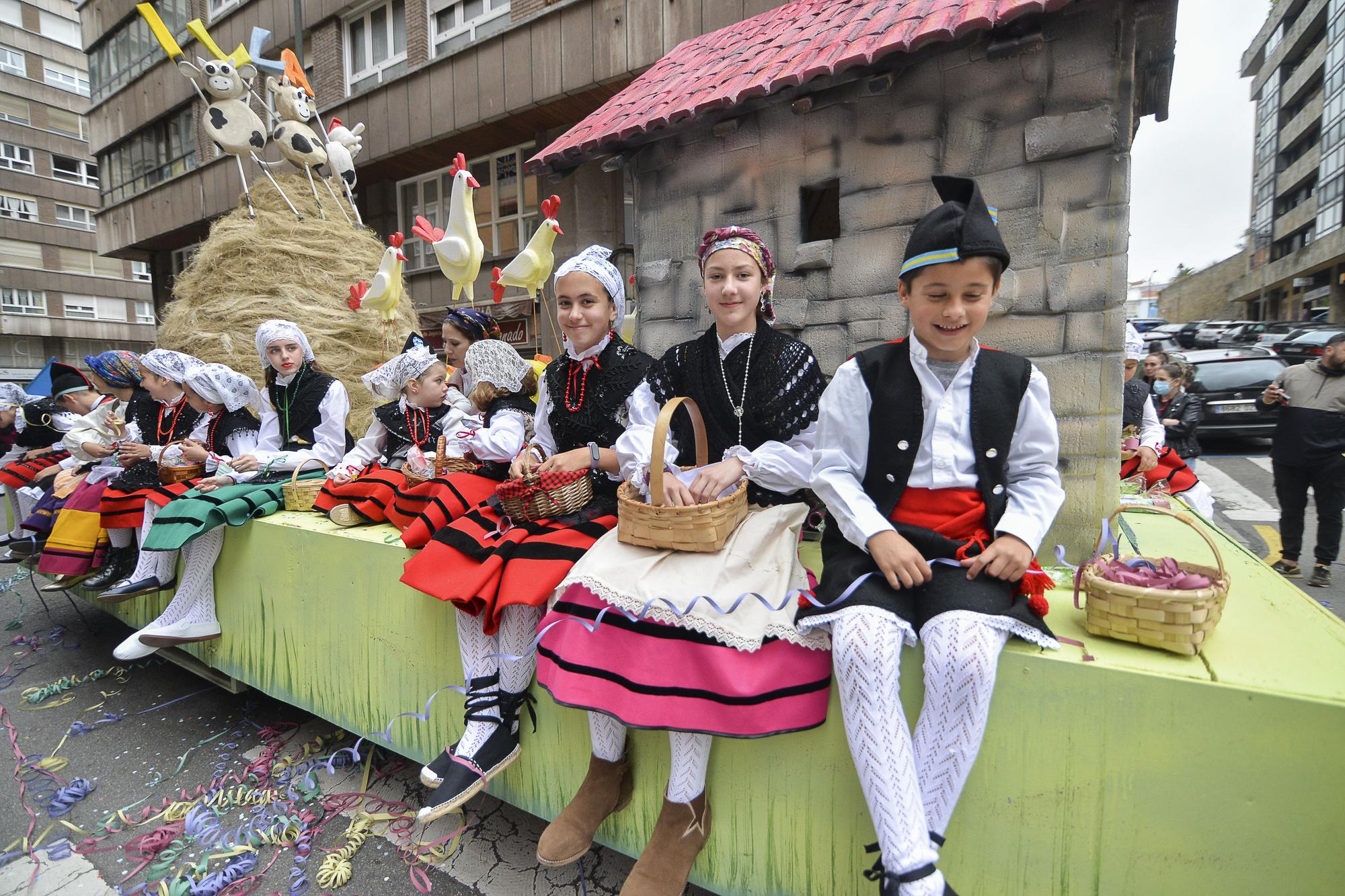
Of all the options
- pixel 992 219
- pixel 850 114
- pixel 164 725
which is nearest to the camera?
pixel 992 219

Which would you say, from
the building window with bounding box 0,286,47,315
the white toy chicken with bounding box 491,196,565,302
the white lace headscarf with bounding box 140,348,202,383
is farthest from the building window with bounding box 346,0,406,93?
the building window with bounding box 0,286,47,315

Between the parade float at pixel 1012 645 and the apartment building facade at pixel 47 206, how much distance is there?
33968 millimetres

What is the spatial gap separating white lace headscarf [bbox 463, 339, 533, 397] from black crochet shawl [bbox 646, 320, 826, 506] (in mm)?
871

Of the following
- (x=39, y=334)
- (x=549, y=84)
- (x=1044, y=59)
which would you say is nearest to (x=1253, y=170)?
(x=549, y=84)

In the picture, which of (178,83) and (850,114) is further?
(178,83)

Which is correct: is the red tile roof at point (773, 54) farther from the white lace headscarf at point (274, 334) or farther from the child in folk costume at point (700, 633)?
the white lace headscarf at point (274, 334)

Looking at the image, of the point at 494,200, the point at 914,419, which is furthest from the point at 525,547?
the point at 494,200

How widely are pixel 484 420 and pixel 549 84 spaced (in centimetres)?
657

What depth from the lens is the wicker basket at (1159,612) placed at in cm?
148

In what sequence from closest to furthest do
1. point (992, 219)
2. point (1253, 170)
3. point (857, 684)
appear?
1. point (857, 684)
2. point (992, 219)
3. point (1253, 170)

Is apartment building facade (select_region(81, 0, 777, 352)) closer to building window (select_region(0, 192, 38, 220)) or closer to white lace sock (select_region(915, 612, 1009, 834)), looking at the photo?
white lace sock (select_region(915, 612, 1009, 834))

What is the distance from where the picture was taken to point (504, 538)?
7.32 ft

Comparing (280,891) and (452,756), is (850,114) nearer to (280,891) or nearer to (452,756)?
(452,756)

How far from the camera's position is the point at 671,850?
70.9 inches
